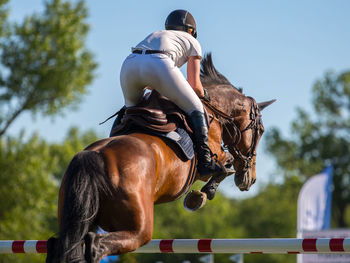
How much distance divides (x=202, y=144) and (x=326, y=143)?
42780 millimetres

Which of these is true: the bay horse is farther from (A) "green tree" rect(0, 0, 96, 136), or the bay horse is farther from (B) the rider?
(A) "green tree" rect(0, 0, 96, 136)

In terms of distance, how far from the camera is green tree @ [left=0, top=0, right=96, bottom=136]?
81.3 feet

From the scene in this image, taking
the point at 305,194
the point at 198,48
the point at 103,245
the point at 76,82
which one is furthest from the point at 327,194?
the point at 103,245

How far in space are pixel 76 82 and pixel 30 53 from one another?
229 centimetres

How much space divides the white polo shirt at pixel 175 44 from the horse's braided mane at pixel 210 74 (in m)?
1.13

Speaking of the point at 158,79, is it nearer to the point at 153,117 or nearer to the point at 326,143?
the point at 153,117

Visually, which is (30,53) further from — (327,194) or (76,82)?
(327,194)

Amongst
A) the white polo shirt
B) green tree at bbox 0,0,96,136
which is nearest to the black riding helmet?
the white polo shirt

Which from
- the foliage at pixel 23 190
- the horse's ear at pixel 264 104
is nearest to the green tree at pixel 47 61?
the foliage at pixel 23 190

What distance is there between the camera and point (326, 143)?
4631 cm

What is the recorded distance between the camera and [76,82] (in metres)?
25.4

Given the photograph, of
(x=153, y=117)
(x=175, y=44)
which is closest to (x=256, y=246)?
(x=153, y=117)

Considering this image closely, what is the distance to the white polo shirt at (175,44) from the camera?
17.2ft

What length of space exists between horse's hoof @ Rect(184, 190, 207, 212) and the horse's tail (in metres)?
1.65
